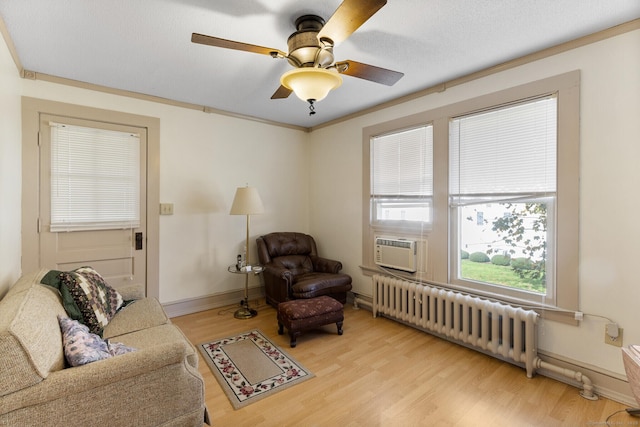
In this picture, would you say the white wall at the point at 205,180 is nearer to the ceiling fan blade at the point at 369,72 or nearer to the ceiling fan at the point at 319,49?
the ceiling fan at the point at 319,49

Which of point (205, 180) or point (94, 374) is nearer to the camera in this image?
point (94, 374)

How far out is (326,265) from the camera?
3889mm

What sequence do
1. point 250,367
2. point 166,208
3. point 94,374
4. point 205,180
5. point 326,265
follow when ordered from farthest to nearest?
point 326,265, point 205,180, point 166,208, point 250,367, point 94,374

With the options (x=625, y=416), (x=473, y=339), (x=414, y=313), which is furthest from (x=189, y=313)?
(x=625, y=416)

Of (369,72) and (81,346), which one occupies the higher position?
(369,72)

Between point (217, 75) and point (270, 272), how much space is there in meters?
2.20

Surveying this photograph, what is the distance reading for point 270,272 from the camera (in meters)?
3.60

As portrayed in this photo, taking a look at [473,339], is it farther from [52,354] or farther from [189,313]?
[189,313]

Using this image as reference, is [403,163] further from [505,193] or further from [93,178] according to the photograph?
[93,178]

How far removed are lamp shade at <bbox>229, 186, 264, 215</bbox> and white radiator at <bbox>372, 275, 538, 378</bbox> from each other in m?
1.62

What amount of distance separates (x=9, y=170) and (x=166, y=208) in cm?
135

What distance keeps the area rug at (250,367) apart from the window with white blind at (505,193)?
1802mm

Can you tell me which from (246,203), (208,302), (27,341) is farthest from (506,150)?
(208,302)

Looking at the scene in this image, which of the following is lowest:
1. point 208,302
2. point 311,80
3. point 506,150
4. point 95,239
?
point 208,302
